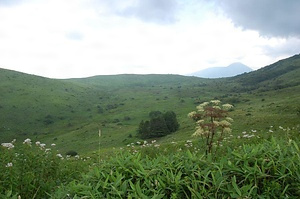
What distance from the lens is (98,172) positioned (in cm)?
346

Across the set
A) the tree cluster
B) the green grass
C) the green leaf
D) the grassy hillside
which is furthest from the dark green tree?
the green leaf

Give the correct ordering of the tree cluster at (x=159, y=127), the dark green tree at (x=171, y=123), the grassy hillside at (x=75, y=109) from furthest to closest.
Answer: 1. the grassy hillside at (x=75, y=109)
2. the dark green tree at (x=171, y=123)
3. the tree cluster at (x=159, y=127)

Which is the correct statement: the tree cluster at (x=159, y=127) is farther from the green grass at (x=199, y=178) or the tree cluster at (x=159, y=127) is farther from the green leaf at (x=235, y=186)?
the green leaf at (x=235, y=186)

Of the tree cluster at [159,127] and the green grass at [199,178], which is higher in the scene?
the green grass at [199,178]

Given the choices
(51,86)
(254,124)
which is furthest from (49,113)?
(254,124)

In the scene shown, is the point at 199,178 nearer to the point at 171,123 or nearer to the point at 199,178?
the point at 199,178

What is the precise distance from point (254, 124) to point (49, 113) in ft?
315

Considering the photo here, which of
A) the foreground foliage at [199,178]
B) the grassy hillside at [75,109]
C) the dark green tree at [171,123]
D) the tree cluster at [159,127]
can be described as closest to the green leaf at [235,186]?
the foreground foliage at [199,178]

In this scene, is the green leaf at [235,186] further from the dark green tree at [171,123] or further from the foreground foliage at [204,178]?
the dark green tree at [171,123]

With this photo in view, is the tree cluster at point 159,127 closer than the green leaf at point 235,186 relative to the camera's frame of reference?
No

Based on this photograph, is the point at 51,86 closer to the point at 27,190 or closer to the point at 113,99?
the point at 113,99

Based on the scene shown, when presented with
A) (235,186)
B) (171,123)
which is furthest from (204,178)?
(171,123)

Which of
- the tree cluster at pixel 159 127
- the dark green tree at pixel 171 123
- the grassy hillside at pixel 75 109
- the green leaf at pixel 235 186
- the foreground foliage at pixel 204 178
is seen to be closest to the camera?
the green leaf at pixel 235 186

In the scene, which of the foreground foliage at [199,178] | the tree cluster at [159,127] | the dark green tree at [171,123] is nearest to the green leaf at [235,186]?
the foreground foliage at [199,178]
